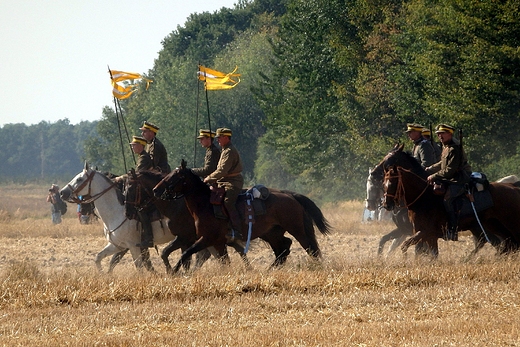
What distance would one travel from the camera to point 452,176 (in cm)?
1755

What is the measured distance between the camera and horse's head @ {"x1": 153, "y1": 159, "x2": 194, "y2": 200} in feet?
56.6

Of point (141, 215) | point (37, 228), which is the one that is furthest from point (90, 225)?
point (141, 215)

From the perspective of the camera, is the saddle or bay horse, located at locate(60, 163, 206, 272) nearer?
the saddle

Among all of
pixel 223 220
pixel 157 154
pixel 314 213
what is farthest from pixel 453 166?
pixel 157 154

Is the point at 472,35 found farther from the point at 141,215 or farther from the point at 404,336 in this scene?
the point at 404,336

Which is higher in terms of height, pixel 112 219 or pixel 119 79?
pixel 119 79

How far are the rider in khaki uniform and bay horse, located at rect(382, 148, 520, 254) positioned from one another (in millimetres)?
2663

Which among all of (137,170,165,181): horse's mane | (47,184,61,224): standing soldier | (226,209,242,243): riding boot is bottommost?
(47,184,61,224): standing soldier

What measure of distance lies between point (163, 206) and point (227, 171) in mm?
1348

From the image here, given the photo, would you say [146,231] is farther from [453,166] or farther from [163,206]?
[453,166]

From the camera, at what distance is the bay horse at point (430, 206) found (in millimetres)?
17297

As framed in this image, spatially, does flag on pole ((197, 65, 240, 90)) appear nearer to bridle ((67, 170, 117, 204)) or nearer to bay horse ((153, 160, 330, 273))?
bridle ((67, 170, 117, 204))

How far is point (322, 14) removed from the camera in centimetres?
4931

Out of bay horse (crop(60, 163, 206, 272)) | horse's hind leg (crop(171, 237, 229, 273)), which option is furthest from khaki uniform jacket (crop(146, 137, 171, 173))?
horse's hind leg (crop(171, 237, 229, 273))
